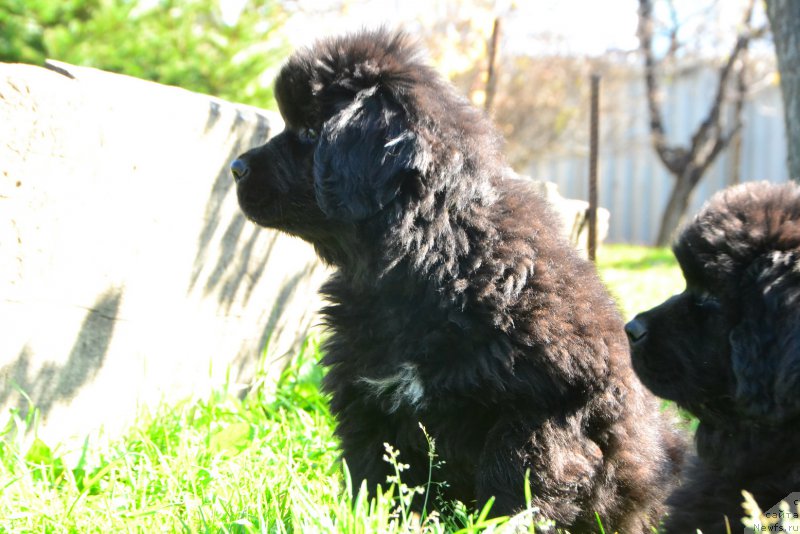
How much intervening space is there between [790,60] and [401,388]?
2689 mm

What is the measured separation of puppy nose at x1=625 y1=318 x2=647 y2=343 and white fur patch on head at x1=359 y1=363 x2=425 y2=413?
57 centimetres

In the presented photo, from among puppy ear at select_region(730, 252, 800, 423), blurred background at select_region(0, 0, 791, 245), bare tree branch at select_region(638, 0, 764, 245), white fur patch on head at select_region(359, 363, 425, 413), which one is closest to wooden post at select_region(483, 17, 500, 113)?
blurred background at select_region(0, 0, 791, 245)

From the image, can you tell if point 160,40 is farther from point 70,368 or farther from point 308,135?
point 308,135

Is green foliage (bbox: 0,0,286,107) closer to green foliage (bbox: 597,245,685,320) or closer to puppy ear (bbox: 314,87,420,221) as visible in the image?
green foliage (bbox: 597,245,685,320)

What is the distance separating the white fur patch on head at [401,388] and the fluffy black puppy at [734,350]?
23.2 inches

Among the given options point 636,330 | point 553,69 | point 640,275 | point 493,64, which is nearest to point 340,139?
point 636,330

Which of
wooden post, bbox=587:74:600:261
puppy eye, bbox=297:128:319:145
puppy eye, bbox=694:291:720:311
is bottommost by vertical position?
puppy eye, bbox=694:291:720:311

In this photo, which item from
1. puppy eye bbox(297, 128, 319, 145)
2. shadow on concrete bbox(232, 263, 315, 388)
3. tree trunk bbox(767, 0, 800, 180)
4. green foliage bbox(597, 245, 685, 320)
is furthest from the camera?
green foliage bbox(597, 245, 685, 320)

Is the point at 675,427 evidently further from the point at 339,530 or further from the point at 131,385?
the point at 131,385

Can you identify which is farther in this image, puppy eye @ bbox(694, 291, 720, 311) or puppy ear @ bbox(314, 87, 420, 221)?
puppy ear @ bbox(314, 87, 420, 221)

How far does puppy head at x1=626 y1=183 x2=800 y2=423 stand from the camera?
1.90 m

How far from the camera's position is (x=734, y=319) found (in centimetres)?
202

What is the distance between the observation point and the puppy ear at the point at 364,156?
2.41m

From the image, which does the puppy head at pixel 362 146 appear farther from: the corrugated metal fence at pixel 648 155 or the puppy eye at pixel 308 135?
the corrugated metal fence at pixel 648 155
